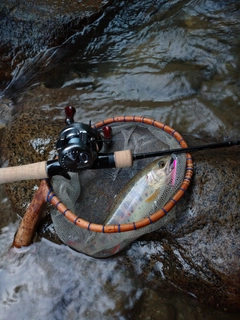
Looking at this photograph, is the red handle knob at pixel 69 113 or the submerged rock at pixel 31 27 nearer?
the red handle knob at pixel 69 113

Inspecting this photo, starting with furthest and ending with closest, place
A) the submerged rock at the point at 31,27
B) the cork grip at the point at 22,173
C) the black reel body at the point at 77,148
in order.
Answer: the submerged rock at the point at 31,27 → the cork grip at the point at 22,173 → the black reel body at the point at 77,148

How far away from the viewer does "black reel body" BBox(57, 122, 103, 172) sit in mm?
2391

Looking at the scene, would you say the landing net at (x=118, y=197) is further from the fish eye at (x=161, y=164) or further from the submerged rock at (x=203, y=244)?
the submerged rock at (x=203, y=244)

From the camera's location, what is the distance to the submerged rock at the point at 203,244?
2771mm

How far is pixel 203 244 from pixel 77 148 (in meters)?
1.45

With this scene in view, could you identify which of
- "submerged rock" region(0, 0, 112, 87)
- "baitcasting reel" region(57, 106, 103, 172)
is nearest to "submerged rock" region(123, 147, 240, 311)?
"baitcasting reel" region(57, 106, 103, 172)

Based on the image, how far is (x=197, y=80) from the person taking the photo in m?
4.50

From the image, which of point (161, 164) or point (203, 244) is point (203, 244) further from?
point (161, 164)

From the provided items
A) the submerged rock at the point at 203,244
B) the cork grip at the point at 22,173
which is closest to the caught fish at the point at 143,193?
the submerged rock at the point at 203,244

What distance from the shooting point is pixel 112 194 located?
3191mm

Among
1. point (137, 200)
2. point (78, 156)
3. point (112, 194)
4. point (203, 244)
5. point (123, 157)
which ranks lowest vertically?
point (203, 244)

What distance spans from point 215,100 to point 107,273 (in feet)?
8.58

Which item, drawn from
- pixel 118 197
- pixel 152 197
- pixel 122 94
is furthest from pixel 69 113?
pixel 122 94

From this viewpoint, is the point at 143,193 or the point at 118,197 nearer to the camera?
the point at 143,193
